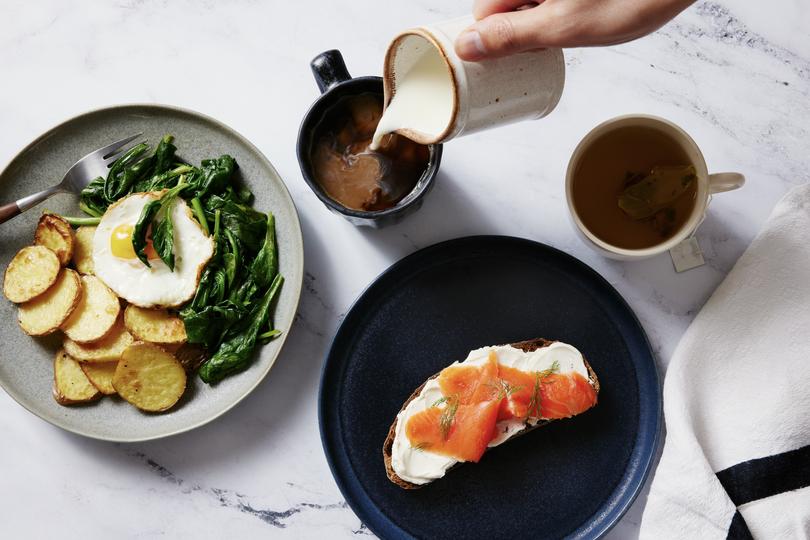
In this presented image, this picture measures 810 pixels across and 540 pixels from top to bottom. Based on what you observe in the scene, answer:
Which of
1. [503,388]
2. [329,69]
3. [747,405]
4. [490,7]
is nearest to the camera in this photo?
[490,7]

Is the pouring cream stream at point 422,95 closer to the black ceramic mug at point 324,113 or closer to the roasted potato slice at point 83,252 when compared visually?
the black ceramic mug at point 324,113

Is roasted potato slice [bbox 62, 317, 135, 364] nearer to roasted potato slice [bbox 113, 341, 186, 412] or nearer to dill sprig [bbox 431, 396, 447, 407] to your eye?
roasted potato slice [bbox 113, 341, 186, 412]

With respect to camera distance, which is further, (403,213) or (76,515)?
(76,515)

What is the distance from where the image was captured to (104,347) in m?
2.04

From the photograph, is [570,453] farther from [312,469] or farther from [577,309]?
[312,469]

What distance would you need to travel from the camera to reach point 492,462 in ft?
6.86

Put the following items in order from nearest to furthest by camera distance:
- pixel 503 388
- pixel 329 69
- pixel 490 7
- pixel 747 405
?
pixel 490 7 < pixel 329 69 < pixel 503 388 < pixel 747 405


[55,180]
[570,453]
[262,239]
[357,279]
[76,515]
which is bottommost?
[570,453]

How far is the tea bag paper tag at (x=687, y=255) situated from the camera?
2.13 m

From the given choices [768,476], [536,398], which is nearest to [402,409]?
[536,398]

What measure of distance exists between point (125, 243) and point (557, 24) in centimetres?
138

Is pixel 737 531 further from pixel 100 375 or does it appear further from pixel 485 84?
pixel 100 375

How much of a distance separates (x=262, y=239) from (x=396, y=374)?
0.60 m

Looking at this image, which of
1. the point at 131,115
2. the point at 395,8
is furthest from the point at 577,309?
the point at 131,115
